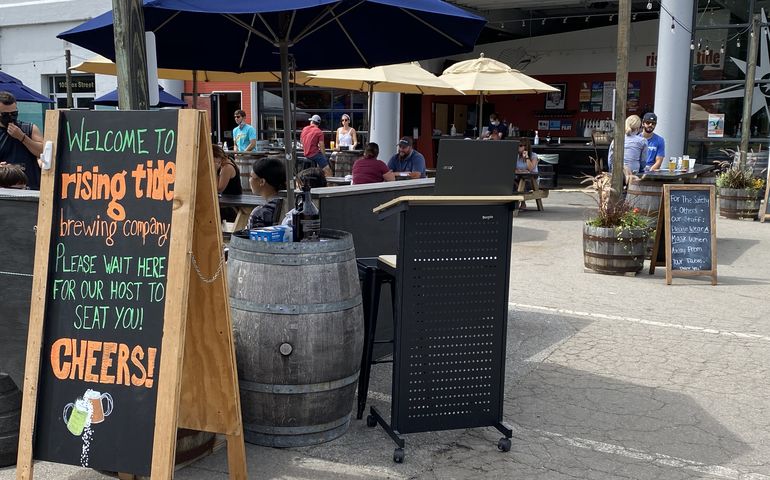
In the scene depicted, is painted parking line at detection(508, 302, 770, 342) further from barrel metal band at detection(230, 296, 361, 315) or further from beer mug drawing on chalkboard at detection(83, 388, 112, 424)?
beer mug drawing on chalkboard at detection(83, 388, 112, 424)

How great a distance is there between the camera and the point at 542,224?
13.0 metres

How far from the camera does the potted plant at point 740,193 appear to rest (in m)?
13.1

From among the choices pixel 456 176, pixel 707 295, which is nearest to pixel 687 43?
pixel 707 295

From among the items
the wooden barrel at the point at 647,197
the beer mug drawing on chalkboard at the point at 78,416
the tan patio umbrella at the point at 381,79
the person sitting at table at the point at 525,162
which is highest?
the tan patio umbrella at the point at 381,79

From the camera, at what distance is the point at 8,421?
12.3ft

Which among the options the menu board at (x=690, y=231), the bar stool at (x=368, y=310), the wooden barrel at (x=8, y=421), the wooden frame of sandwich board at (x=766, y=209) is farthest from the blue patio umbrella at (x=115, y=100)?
the wooden frame of sandwich board at (x=766, y=209)

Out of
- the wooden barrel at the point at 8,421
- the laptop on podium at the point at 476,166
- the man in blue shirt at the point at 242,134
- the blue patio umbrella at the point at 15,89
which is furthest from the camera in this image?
the man in blue shirt at the point at 242,134

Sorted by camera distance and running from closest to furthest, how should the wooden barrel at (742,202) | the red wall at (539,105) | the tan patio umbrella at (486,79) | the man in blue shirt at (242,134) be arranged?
the wooden barrel at (742,202)
the tan patio umbrella at (486,79)
the man in blue shirt at (242,134)
the red wall at (539,105)

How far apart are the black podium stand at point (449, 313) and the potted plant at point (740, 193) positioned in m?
10.7

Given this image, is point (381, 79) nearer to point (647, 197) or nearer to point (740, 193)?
point (647, 197)

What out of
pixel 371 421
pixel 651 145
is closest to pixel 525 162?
pixel 651 145

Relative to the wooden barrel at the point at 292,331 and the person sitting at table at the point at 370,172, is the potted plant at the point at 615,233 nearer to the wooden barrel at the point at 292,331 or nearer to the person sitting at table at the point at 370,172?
the person sitting at table at the point at 370,172

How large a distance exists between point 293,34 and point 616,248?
176 inches

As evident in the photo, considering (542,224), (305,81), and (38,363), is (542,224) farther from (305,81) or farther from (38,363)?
(38,363)
